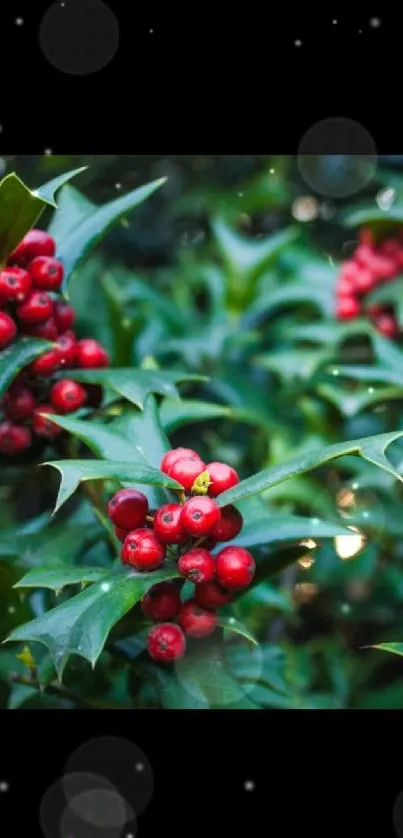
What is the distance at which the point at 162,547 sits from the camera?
1.18m

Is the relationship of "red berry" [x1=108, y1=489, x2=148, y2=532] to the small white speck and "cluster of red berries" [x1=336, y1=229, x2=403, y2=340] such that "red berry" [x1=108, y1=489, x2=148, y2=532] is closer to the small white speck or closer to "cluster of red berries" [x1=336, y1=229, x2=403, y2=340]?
the small white speck

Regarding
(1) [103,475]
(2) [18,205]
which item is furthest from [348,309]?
(1) [103,475]

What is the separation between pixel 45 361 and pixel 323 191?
193 centimetres

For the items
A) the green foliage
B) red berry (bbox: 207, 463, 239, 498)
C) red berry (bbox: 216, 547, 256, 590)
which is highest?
red berry (bbox: 207, 463, 239, 498)

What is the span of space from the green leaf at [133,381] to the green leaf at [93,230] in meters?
0.14

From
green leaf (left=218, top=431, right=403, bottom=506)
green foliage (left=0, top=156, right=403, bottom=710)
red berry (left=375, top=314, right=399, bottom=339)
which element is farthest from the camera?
red berry (left=375, top=314, right=399, bottom=339)

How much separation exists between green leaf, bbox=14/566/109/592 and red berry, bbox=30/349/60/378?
299 millimetres

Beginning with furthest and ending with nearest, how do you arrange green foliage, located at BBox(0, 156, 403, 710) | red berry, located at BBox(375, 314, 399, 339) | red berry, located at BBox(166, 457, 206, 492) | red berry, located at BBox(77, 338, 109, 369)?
red berry, located at BBox(375, 314, 399, 339) → red berry, located at BBox(77, 338, 109, 369) → green foliage, located at BBox(0, 156, 403, 710) → red berry, located at BBox(166, 457, 206, 492)

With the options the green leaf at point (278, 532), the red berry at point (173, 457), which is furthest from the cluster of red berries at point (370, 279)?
the red berry at point (173, 457)

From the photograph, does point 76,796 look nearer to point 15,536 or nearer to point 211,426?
point 15,536

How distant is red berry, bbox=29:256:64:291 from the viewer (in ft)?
4.54

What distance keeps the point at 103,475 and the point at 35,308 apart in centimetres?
37

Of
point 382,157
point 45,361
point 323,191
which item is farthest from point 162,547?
point 323,191

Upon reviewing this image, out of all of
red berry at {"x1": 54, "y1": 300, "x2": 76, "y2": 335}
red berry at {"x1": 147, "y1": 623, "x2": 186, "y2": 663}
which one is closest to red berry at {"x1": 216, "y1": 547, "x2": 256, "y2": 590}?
red berry at {"x1": 147, "y1": 623, "x2": 186, "y2": 663}
